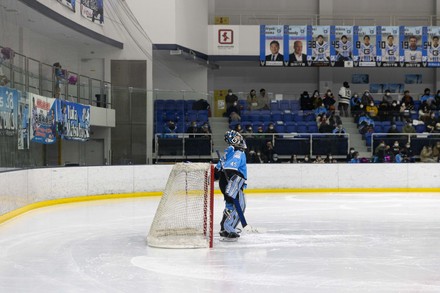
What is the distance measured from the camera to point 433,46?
77.7ft

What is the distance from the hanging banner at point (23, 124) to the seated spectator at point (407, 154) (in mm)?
9274

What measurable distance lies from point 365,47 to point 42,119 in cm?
1291

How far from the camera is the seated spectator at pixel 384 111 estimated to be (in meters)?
20.2

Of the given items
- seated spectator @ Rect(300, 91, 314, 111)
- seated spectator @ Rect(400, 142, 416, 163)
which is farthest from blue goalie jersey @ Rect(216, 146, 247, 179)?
seated spectator @ Rect(300, 91, 314, 111)

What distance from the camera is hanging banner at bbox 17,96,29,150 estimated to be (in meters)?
11.3

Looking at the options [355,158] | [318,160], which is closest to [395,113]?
[355,158]

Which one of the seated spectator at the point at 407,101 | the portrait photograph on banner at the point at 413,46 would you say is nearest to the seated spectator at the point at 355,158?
the seated spectator at the point at 407,101

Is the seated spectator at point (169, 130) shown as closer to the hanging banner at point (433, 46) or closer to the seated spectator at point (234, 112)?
the seated spectator at point (234, 112)

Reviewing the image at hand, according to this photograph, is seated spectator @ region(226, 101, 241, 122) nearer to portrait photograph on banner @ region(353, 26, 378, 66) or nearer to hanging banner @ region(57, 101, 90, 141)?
hanging banner @ region(57, 101, 90, 141)

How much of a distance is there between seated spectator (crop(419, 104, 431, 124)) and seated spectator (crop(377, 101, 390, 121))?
908mm

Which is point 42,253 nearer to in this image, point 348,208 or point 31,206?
point 31,206

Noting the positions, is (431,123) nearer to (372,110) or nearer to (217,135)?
(372,110)

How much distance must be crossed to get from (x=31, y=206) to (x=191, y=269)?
6238mm

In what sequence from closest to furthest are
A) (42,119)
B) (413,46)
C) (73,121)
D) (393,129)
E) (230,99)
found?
(42,119) < (73,121) < (393,129) < (230,99) < (413,46)
